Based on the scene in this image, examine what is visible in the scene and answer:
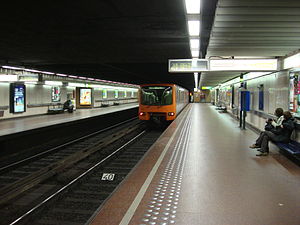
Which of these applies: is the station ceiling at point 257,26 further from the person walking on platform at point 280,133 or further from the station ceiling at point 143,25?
the person walking on platform at point 280,133

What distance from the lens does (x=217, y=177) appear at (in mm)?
4562

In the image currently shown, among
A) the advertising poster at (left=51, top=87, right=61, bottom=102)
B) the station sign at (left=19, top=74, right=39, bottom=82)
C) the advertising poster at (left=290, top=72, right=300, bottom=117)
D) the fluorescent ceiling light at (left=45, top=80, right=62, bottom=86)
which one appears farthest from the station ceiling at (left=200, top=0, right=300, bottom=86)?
the advertising poster at (left=51, top=87, right=61, bottom=102)

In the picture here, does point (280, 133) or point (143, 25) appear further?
point (143, 25)

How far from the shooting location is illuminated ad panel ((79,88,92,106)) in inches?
874

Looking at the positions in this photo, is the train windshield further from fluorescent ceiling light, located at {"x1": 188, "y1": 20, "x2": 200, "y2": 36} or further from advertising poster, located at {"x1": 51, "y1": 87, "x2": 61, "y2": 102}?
advertising poster, located at {"x1": 51, "y1": 87, "x2": 61, "y2": 102}

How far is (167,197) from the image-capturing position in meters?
3.68

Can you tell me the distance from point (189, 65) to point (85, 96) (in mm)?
15537

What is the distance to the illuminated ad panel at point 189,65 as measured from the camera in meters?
8.59

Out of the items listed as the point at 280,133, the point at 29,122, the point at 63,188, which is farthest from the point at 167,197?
the point at 29,122

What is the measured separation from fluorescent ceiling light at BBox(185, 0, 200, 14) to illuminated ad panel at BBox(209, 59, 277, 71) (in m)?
3.72

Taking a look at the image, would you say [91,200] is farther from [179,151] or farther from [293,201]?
[293,201]

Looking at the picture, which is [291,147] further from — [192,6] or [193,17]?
[192,6]

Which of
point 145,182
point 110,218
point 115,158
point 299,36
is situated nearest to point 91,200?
point 145,182

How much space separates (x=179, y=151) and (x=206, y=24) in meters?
3.07
